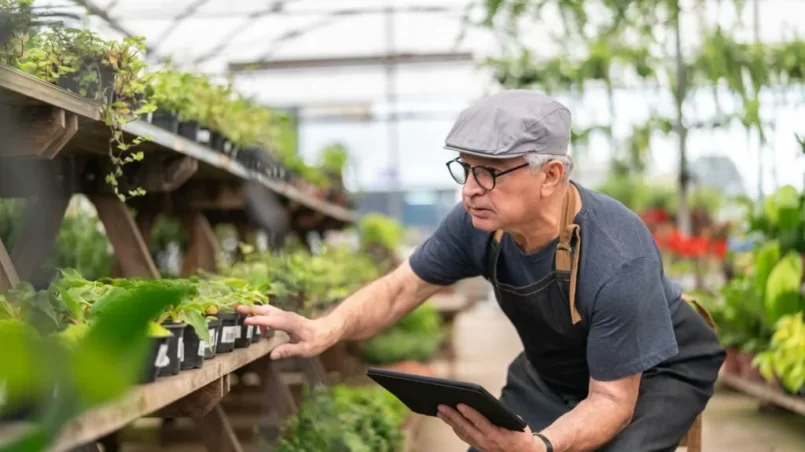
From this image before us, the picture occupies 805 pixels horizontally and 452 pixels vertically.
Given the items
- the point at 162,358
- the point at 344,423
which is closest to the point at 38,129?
the point at 162,358

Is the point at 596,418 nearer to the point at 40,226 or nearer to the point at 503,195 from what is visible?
the point at 503,195

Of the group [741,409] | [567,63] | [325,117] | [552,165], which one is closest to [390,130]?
[325,117]

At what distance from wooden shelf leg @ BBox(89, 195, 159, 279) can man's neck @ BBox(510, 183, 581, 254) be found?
1249 millimetres

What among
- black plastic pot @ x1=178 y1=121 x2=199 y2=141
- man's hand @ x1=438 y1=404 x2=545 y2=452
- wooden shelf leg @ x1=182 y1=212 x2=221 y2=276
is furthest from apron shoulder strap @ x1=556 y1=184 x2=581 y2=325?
wooden shelf leg @ x1=182 y1=212 x2=221 y2=276

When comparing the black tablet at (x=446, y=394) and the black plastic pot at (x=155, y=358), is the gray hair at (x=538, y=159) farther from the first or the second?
the black plastic pot at (x=155, y=358)

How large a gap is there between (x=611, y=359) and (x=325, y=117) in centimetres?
1048

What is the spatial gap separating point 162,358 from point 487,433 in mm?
733

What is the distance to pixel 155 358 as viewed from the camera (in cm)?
144

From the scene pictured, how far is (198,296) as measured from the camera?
1.94 meters

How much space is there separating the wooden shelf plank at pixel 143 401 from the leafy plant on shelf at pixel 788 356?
258cm

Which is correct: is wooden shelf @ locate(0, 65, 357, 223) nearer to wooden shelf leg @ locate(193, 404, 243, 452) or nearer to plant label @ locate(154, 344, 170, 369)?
plant label @ locate(154, 344, 170, 369)

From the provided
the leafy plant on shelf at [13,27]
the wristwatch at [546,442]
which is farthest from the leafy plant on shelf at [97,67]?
the wristwatch at [546,442]

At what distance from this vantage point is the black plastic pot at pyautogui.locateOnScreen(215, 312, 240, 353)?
1.95 m

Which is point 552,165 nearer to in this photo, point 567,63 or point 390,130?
point 567,63
